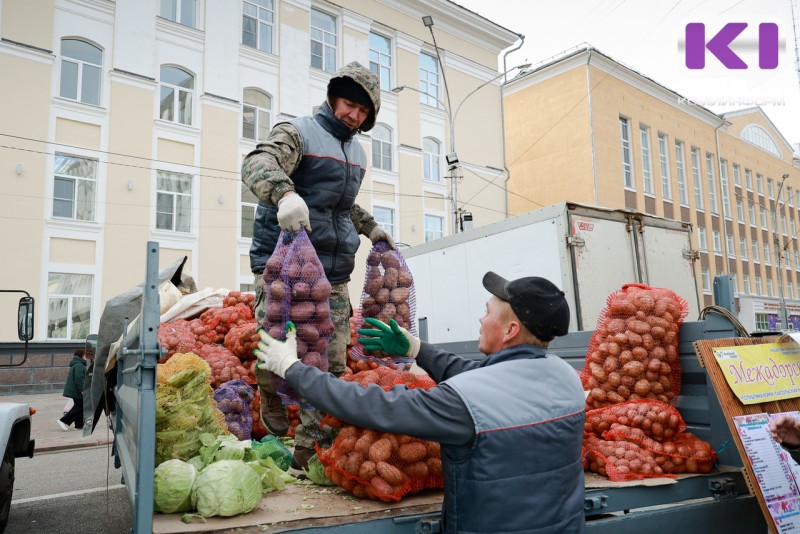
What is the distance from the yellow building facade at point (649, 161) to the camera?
31.7m

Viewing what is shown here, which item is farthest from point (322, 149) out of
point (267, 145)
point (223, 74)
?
point (223, 74)

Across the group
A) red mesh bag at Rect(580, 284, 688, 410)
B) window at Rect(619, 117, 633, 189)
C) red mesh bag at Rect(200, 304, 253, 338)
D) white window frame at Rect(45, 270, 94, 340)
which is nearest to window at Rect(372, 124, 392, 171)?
white window frame at Rect(45, 270, 94, 340)

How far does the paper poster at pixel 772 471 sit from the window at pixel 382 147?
20.8 meters

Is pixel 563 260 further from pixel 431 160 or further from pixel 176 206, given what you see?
pixel 431 160

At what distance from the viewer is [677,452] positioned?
323cm

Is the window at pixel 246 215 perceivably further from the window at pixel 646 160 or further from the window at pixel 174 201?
the window at pixel 646 160

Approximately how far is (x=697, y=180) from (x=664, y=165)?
491 centimetres

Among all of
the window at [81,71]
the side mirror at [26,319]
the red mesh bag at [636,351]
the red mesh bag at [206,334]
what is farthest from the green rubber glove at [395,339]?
the window at [81,71]

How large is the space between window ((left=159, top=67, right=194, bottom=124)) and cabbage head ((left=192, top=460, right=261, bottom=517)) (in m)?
18.1

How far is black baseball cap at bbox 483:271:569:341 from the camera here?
8.02 feet

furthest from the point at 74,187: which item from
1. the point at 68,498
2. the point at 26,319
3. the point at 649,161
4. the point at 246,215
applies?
the point at 649,161

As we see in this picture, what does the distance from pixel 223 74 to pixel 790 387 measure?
1960 cm

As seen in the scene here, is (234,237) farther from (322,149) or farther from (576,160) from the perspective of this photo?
(576,160)

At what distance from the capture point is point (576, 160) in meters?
32.1
